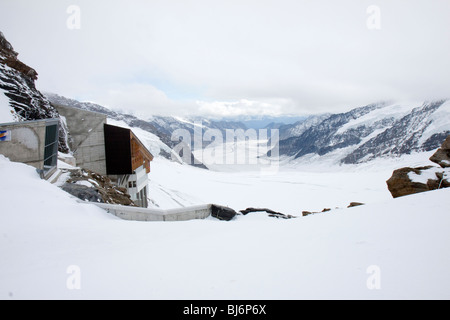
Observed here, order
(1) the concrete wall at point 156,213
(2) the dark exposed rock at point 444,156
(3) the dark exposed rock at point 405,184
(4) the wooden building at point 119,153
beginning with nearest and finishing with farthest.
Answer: (1) the concrete wall at point 156,213, (3) the dark exposed rock at point 405,184, (2) the dark exposed rock at point 444,156, (4) the wooden building at point 119,153

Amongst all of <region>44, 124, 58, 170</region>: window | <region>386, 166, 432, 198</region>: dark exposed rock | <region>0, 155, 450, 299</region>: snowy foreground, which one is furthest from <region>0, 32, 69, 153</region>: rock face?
<region>386, 166, 432, 198</region>: dark exposed rock

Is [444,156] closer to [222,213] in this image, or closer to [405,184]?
[405,184]

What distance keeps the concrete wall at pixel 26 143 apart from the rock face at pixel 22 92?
599 cm

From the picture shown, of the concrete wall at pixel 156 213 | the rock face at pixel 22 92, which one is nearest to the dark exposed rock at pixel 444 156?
the concrete wall at pixel 156 213

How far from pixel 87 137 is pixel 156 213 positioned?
14.9 m

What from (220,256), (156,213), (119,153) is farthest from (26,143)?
(119,153)

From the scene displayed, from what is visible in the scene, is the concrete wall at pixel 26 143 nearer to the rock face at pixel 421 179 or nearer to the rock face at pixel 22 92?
the rock face at pixel 22 92

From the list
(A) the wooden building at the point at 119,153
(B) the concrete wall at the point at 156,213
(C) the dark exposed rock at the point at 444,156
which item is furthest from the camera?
(A) the wooden building at the point at 119,153

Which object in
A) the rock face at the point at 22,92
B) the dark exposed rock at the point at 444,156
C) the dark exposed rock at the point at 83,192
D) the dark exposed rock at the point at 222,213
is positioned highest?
the rock face at the point at 22,92

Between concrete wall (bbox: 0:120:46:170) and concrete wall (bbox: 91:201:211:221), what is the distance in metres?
4.25

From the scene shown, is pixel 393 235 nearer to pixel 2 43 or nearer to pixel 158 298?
pixel 158 298

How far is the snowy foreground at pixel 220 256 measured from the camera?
3.22 metres

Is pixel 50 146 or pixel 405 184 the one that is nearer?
pixel 405 184

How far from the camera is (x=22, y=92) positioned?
1623 cm
